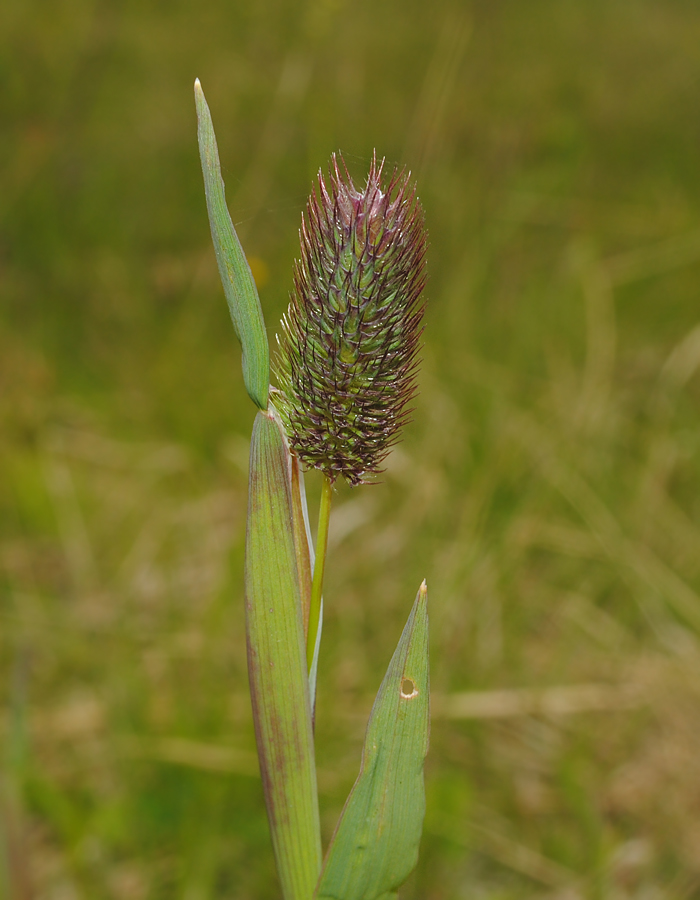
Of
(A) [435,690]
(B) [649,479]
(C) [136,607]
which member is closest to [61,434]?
(C) [136,607]

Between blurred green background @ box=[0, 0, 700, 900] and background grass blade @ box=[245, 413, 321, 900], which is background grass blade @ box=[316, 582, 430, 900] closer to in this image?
background grass blade @ box=[245, 413, 321, 900]

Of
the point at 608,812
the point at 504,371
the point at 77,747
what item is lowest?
the point at 608,812

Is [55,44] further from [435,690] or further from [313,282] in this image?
[313,282]

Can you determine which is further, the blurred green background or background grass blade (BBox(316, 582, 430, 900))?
the blurred green background

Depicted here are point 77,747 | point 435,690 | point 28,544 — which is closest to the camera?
point 435,690

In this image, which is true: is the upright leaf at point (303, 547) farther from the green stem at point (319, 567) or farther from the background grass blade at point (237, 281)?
the background grass blade at point (237, 281)

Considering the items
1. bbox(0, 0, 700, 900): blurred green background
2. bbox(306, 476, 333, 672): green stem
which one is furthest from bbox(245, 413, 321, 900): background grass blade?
bbox(0, 0, 700, 900): blurred green background

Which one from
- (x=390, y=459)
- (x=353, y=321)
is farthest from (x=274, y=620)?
(x=390, y=459)
